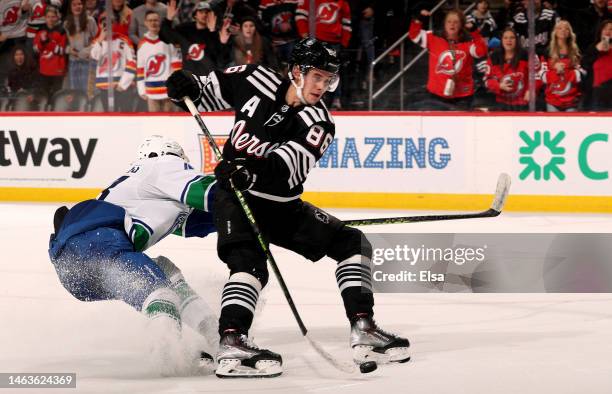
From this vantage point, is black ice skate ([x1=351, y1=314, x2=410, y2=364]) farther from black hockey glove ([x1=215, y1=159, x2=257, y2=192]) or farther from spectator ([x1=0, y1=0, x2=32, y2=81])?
spectator ([x1=0, y1=0, x2=32, y2=81])

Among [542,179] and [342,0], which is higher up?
[342,0]

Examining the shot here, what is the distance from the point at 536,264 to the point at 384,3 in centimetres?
331

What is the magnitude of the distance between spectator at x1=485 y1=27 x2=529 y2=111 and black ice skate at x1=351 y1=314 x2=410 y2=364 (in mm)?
5128

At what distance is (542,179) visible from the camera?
8648mm

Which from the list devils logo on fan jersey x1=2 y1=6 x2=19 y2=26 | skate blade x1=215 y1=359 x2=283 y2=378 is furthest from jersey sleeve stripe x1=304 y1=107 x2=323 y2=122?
devils logo on fan jersey x1=2 y1=6 x2=19 y2=26

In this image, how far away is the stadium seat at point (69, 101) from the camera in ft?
30.9

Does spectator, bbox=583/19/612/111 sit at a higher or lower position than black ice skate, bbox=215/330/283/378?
higher

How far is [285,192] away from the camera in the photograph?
3.84m

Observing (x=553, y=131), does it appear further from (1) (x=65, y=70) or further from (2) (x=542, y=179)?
(1) (x=65, y=70)

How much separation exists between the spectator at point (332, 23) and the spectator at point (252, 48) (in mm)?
291

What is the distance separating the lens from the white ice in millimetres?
3525

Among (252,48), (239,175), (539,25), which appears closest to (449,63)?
(539,25)

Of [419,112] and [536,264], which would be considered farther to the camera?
[419,112]

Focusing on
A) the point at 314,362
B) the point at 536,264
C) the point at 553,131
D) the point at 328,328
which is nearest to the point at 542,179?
the point at 553,131
